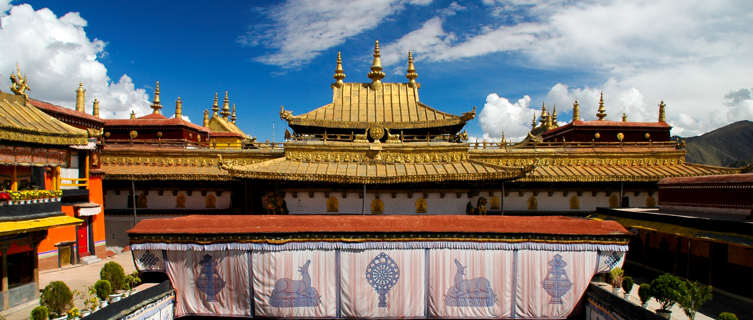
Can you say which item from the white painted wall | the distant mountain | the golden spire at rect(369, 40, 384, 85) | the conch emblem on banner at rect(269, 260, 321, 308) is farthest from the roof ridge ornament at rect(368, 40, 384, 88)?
the distant mountain

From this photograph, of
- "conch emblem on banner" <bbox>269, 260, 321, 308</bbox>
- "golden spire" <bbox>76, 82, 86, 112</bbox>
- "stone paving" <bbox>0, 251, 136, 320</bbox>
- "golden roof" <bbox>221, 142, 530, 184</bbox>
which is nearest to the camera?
"conch emblem on banner" <bbox>269, 260, 321, 308</bbox>

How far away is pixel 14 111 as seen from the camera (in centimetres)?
1348

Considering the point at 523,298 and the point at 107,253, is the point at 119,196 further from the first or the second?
the point at 523,298

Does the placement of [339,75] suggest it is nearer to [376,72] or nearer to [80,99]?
[376,72]

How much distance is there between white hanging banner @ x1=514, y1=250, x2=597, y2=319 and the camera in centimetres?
991

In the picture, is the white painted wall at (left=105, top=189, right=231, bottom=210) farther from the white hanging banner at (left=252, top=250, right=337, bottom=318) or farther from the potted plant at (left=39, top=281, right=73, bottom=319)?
the white hanging banner at (left=252, top=250, right=337, bottom=318)

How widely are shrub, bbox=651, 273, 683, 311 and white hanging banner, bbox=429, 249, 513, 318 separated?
3.66 metres

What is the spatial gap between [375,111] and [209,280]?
41.4ft

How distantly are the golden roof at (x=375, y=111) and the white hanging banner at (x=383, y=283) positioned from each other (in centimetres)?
1013

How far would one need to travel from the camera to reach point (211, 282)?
9.93 meters

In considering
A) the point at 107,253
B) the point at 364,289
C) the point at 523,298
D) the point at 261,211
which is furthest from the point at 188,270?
the point at 107,253

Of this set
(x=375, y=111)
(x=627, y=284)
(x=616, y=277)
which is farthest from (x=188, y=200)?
(x=627, y=284)

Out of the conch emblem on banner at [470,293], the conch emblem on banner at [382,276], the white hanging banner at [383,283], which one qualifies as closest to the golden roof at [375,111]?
the conch emblem on banner at [470,293]

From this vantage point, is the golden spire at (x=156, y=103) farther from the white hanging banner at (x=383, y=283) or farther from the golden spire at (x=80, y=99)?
the white hanging banner at (x=383, y=283)
